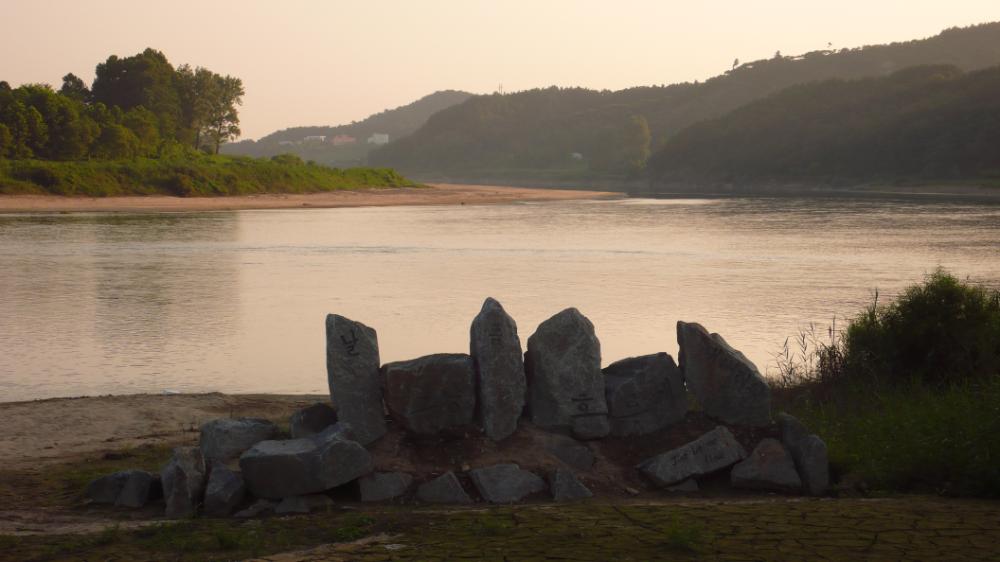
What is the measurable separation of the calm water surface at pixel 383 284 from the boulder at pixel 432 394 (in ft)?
13.1

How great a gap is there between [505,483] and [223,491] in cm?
200

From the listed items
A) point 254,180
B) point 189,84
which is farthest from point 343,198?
point 189,84

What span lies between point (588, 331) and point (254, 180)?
68.6 metres

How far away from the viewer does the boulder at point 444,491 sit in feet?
25.1

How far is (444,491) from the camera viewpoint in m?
7.67

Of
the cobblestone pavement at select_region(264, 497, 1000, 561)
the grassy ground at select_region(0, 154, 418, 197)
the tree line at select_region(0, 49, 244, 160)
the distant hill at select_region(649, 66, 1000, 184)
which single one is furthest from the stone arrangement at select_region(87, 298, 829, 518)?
the distant hill at select_region(649, 66, 1000, 184)

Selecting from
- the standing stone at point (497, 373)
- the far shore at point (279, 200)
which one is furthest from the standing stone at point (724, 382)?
the far shore at point (279, 200)

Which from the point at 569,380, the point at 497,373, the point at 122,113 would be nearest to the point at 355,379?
the point at 497,373

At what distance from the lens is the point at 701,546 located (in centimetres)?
591

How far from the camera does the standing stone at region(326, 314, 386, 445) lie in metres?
8.26

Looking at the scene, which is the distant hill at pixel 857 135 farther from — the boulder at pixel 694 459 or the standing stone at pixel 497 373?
the standing stone at pixel 497 373

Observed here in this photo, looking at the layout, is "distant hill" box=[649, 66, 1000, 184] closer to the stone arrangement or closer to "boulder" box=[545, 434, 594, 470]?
the stone arrangement

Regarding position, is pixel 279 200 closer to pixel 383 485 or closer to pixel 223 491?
pixel 383 485

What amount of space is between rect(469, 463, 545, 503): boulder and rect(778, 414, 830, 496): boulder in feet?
6.42
